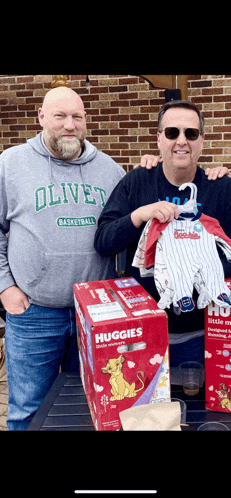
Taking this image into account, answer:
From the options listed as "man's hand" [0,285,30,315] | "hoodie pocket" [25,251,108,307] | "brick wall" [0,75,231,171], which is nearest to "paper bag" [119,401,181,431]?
"hoodie pocket" [25,251,108,307]

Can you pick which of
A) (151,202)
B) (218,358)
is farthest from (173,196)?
(218,358)

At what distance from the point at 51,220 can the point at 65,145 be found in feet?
1.09

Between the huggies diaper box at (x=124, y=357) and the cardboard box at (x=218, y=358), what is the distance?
181 mm

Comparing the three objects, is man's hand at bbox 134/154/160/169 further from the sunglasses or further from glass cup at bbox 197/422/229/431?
glass cup at bbox 197/422/229/431

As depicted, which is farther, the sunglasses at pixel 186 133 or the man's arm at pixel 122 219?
the sunglasses at pixel 186 133

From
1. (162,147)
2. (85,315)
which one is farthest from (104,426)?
(162,147)

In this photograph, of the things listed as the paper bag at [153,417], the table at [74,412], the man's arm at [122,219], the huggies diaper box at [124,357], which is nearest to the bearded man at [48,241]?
the man's arm at [122,219]

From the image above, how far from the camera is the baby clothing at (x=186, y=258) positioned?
1189mm

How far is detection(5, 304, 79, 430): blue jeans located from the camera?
172 cm

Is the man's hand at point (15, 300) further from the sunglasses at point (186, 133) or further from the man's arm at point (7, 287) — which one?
the sunglasses at point (186, 133)

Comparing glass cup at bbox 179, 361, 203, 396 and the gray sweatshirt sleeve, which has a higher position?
the gray sweatshirt sleeve

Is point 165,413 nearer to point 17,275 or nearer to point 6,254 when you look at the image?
point 17,275

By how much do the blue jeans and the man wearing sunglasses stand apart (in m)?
0.41

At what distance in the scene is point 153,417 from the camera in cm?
100
